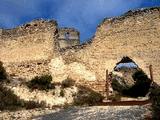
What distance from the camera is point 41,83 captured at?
74.3ft

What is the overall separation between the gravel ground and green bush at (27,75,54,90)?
5405mm

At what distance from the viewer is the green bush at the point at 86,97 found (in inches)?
814

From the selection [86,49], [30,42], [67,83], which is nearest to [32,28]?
[30,42]

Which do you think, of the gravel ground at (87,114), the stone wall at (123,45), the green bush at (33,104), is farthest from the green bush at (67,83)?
the gravel ground at (87,114)

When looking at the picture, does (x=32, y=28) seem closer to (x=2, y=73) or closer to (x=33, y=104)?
(x=2, y=73)

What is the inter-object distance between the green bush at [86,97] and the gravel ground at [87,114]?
187 inches

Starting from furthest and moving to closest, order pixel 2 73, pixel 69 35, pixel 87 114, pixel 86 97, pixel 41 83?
pixel 69 35 < pixel 2 73 < pixel 41 83 < pixel 86 97 < pixel 87 114

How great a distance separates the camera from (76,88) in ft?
74.0

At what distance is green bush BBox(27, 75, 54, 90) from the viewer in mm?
22172

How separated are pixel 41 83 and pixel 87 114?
9244mm

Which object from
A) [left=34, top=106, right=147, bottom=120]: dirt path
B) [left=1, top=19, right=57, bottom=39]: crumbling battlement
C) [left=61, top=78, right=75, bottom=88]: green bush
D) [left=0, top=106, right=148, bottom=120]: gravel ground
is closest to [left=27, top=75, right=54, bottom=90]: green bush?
[left=61, top=78, right=75, bottom=88]: green bush

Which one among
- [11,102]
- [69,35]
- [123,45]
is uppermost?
[69,35]

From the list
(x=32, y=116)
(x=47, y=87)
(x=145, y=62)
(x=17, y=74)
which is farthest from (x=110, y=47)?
(x=32, y=116)

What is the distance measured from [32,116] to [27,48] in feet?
34.8
